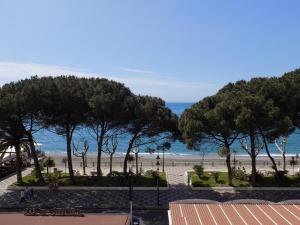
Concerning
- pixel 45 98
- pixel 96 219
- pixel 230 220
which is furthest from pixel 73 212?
pixel 45 98

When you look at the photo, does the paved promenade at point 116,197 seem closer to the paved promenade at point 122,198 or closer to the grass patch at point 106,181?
the paved promenade at point 122,198

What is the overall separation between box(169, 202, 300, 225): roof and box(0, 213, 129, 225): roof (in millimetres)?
3034

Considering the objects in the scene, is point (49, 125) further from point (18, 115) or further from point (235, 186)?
point (235, 186)

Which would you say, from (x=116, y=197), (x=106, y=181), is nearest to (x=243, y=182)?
(x=116, y=197)

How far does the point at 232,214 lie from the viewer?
83.0ft

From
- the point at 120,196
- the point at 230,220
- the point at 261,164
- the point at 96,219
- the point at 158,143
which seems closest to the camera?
the point at 230,220

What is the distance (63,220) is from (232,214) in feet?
30.6

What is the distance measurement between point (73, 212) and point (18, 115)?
53.5ft

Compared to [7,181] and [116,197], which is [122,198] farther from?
[7,181]

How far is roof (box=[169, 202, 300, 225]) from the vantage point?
78.1 ft

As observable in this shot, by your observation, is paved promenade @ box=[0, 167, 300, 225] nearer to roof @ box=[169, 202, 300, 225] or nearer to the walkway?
the walkway

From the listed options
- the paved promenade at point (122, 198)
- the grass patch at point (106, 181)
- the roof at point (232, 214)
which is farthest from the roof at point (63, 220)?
the grass patch at point (106, 181)

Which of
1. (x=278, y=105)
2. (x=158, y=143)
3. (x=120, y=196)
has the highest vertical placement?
(x=278, y=105)

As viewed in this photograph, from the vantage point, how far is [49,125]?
42.3 metres
